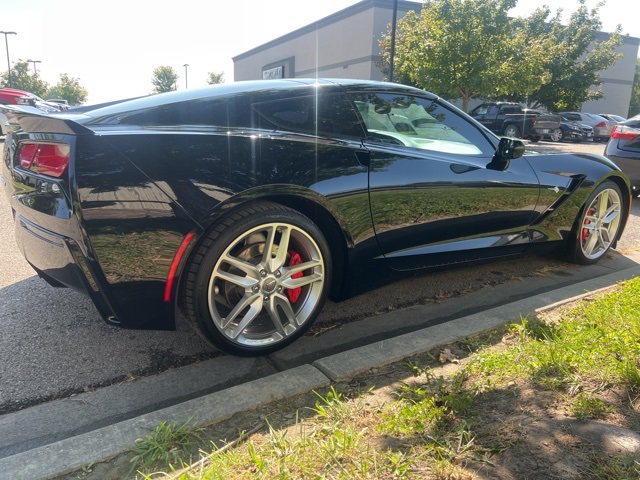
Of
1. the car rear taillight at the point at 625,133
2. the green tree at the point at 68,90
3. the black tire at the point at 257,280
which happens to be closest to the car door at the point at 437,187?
the black tire at the point at 257,280

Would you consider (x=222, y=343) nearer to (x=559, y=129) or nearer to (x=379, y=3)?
(x=559, y=129)

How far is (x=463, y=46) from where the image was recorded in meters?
17.2

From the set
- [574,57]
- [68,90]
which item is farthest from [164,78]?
[574,57]

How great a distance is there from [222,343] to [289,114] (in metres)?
1.24

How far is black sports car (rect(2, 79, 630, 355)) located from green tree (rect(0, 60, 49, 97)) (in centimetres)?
5902

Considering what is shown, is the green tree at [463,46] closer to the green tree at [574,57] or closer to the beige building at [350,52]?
the beige building at [350,52]

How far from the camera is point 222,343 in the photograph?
7.93 ft

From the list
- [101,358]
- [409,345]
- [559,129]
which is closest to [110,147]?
[101,358]

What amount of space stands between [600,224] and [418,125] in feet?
6.83

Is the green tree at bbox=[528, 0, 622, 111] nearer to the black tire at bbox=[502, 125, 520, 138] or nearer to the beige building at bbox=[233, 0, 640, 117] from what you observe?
the beige building at bbox=[233, 0, 640, 117]

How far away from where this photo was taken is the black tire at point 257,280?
229cm

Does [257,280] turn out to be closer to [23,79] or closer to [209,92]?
[209,92]

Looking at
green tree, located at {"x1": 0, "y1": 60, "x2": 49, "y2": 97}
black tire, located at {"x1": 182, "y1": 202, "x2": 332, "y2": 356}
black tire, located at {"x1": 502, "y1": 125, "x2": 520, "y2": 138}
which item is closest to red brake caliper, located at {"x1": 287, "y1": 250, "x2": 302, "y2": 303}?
black tire, located at {"x1": 182, "y1": 202, "x2": 332, "y2": 356}

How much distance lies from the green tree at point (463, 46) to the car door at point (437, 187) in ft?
50.5
